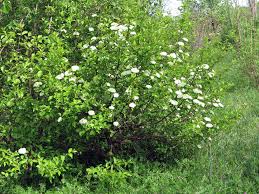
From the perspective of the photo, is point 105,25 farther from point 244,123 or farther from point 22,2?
point 244,123

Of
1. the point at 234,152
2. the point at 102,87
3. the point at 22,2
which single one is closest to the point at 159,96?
the point at 102,87

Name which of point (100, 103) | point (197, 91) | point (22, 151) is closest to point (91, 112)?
point (100, 103)

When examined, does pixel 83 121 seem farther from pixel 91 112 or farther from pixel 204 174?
pixel 204 174

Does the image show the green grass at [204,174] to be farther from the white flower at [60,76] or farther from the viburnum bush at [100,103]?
the white flower at [60,76]

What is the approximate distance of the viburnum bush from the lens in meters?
4.04

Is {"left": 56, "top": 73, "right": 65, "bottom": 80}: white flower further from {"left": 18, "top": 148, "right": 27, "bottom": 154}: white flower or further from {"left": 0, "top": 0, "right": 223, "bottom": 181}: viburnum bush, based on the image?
{"left": 18, "top": 148, "right": 27, "bottom": 154}: white flower

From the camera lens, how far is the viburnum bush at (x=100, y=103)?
404 centimetres

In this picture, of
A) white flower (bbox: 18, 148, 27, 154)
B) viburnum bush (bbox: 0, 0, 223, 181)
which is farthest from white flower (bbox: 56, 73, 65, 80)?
white flower (bbox: 18, 148, 27, 154)

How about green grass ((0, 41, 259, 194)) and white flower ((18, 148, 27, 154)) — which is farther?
white flower ((18, 148, 27, 154))

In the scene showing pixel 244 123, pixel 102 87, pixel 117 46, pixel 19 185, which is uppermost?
pixel 117 46

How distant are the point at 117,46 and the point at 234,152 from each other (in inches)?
73.8

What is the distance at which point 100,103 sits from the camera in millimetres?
4203

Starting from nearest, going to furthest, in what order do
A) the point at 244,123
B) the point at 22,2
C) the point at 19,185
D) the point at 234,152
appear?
the point at 19,185, the point at 234,152, the point at 22,2, the point at 244,123

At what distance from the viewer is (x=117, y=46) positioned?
14.1 ft
